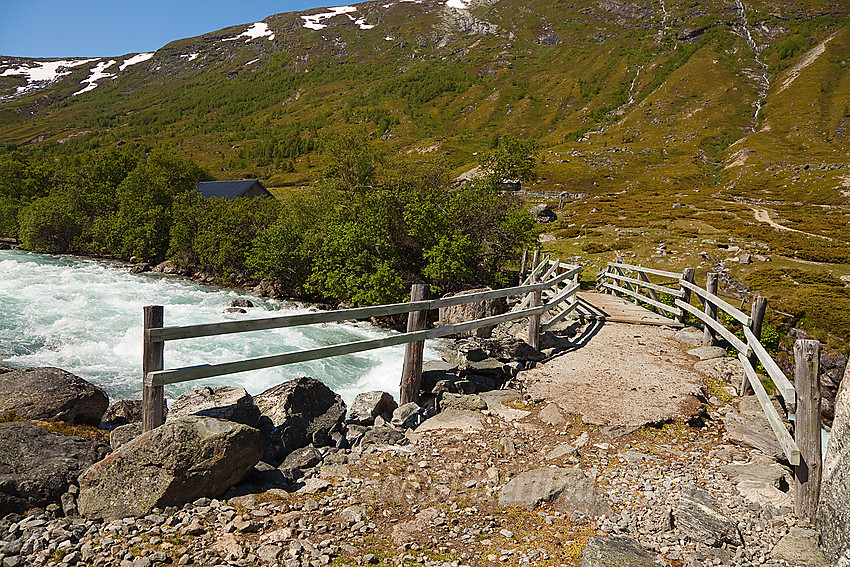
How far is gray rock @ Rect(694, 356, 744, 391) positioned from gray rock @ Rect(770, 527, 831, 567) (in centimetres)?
499

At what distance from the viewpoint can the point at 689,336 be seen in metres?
12.8

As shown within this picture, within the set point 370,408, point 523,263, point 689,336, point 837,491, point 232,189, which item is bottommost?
point 689,336

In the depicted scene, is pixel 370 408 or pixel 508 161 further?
pixel 508 161

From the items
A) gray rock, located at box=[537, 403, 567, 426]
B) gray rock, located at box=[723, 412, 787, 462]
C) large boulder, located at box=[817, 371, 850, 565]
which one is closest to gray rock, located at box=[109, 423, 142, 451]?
gray rock, located at box=[537, 403, 567, 426]

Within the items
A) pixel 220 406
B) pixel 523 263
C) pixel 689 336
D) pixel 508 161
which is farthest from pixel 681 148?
pixel 220 406

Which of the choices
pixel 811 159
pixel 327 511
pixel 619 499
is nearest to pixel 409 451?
pixel 327 511

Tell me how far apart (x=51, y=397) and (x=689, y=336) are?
14.5 m

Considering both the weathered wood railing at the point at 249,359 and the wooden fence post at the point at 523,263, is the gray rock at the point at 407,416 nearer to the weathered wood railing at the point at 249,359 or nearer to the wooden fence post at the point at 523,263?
the weathered wood railing at the point at 249,359

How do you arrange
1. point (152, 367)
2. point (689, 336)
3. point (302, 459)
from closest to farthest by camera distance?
point (152, 367) < point (302, 459) < point (689, 336)

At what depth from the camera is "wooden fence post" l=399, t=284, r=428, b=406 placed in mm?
7613

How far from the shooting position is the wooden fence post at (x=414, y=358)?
7.61 m

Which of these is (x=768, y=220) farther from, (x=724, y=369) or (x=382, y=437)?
(x=382, y=437)

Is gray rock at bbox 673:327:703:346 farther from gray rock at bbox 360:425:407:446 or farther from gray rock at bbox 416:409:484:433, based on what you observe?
gray rock at bbox 360:425:407:446

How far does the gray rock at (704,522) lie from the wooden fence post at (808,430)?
723mm
